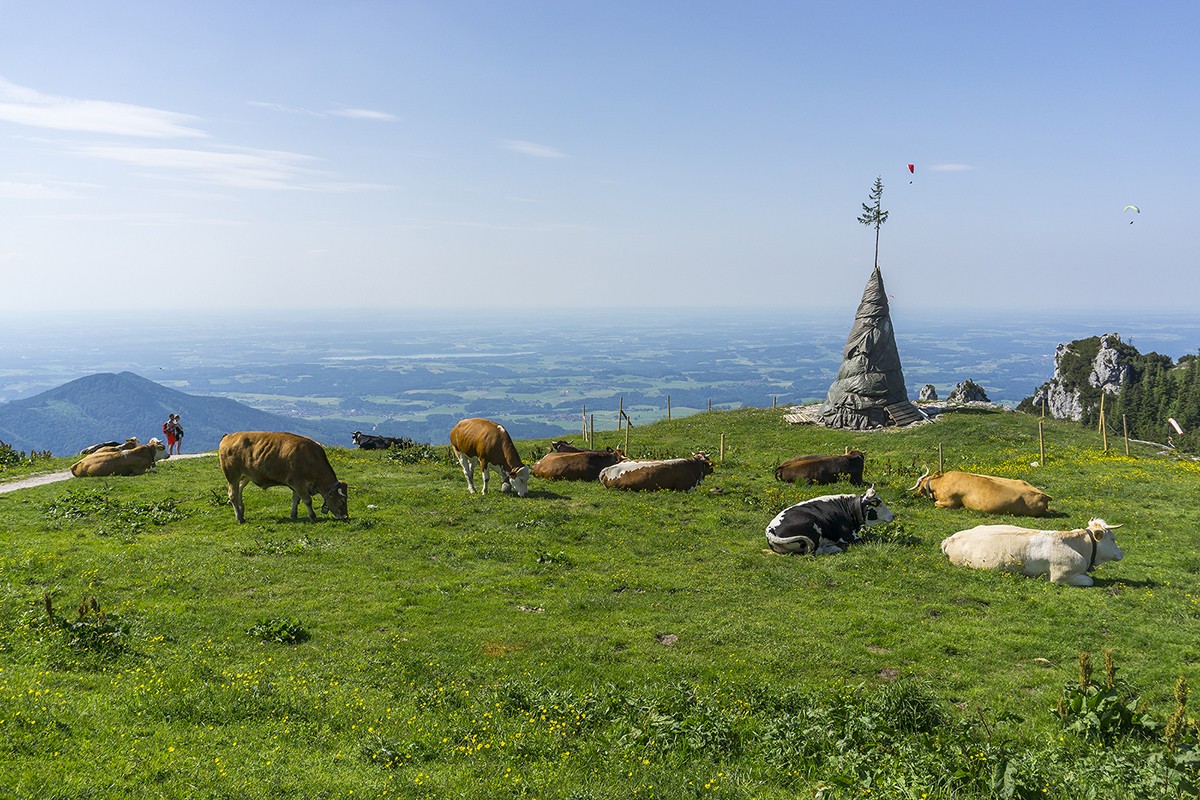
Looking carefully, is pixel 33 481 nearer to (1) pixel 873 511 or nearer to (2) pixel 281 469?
(2) pixel 281 469

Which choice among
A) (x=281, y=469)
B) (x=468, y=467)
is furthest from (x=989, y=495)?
(x=281, y=469)

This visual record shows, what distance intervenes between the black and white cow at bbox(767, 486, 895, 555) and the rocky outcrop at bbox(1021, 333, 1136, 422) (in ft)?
387

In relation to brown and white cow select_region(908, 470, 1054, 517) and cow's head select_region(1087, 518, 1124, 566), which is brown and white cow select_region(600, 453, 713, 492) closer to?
brown and white cow select_region(908, 470, 1054, 517)

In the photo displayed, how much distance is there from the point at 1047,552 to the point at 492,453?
16.3 m

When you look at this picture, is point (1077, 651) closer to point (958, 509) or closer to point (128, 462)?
point (958, 509)

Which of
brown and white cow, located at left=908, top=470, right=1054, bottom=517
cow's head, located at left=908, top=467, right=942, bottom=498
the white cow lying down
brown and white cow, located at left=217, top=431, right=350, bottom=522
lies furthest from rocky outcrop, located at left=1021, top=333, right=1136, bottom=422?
brown and white cow, located at left=217, top=431, right=350, bottom=522

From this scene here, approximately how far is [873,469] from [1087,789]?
24.7 meters

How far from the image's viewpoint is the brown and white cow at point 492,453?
2397cm

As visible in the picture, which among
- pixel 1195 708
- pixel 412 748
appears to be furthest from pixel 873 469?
pixel 412 748

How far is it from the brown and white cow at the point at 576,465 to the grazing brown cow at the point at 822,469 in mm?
6725

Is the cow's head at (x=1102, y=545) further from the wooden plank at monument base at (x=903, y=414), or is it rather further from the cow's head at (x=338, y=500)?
the wooden plank at monument base at (x=903, y=414)

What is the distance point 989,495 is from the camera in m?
22.1

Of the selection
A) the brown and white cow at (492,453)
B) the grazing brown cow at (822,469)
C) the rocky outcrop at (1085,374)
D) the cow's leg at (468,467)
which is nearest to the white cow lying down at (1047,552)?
the grazing brown cow at (822,469)

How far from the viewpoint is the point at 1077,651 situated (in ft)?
38.8
